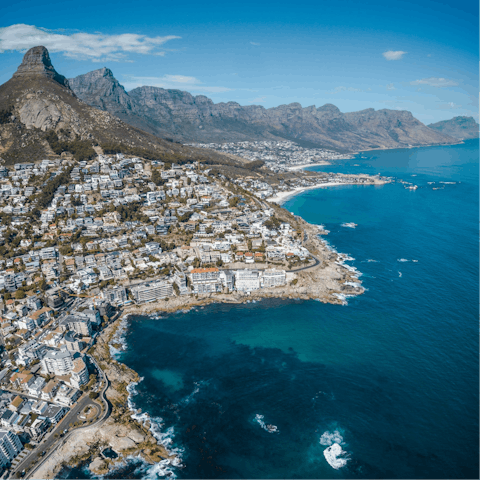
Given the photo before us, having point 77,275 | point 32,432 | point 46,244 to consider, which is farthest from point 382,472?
point 46,244

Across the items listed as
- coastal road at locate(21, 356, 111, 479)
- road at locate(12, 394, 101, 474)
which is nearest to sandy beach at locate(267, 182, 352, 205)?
coastal road at locate(21, 356, 111, 479)

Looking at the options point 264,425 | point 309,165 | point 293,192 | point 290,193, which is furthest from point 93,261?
point 309,165

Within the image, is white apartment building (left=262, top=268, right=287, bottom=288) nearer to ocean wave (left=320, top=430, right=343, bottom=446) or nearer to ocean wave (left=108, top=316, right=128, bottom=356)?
ocean wave (left=108, top=316, right=128, bottom=356)

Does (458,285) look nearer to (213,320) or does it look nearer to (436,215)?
(213,320)

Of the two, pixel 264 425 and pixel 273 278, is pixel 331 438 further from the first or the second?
pixel 273 278

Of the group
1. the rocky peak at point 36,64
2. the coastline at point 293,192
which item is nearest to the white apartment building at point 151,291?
the coastline at point 293,192

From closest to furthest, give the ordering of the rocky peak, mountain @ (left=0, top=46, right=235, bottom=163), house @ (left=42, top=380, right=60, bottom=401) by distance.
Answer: house @ (left=42, top=380, right=60, bottom=401) < mountain @ (left=0, top=46, right=235, bottom=163) < the rocky peak
